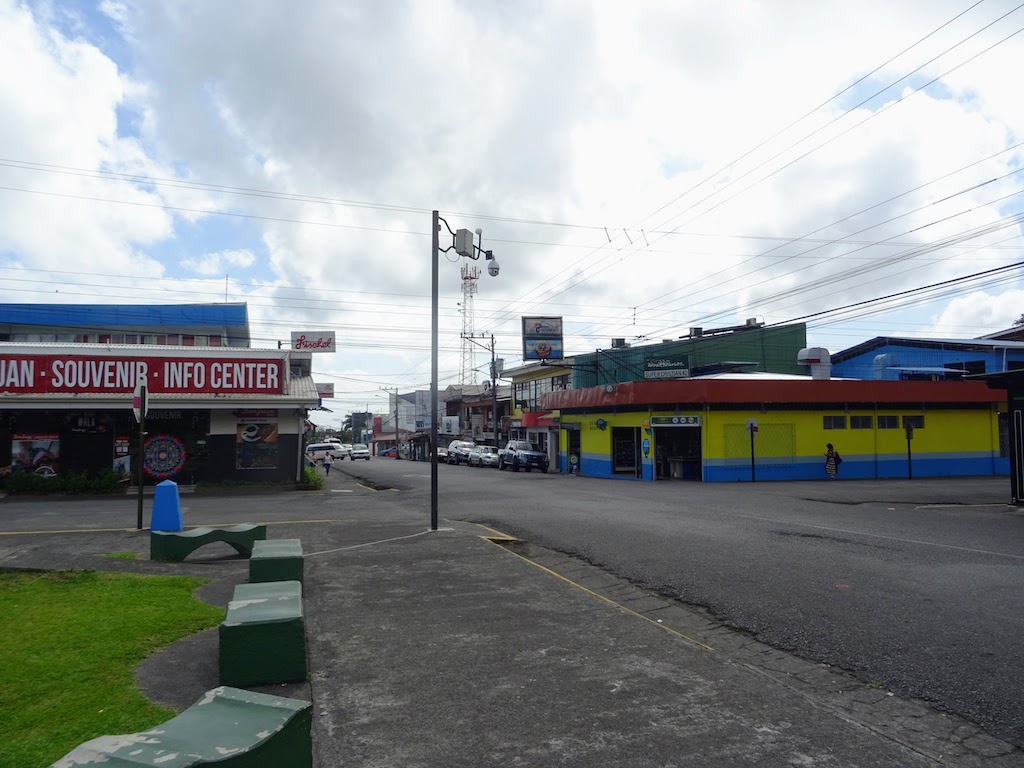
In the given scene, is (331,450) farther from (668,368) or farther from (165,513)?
(165,513)

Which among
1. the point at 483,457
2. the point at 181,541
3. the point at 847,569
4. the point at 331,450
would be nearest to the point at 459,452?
the point at 483,457

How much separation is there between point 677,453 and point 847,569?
26.1 metres

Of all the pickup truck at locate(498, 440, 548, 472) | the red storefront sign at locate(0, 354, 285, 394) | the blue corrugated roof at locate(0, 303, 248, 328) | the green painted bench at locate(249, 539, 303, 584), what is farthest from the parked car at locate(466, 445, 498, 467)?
the green painted bench at locate(249, 539, 303, 584)

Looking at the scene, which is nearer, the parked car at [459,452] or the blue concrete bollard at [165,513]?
the blue concrete bollard at [165,513]

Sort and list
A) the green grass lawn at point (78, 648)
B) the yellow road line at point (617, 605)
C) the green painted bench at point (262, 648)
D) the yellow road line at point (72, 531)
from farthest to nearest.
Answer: the yellow road line at point (72, 531) → the yellow road line at point (617, 605) → the green painted bench at point (262, 648) → the green grass lawn at point (78, 648)

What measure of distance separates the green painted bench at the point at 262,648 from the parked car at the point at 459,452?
48.1 meters

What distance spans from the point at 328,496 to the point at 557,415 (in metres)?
24.9

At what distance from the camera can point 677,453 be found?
3600 centimetres

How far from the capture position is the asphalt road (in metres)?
6.12

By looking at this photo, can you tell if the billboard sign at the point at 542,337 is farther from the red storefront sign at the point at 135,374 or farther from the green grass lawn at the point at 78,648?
the green grass lawn at the point at 78,648

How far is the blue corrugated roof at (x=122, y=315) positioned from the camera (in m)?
50.6

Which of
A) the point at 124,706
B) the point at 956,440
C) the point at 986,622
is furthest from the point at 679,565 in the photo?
the point at 956,440

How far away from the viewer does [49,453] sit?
25.6 m

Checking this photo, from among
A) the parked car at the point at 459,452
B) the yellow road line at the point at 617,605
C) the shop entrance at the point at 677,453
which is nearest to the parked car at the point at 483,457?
the parked car at the point at 459,452
